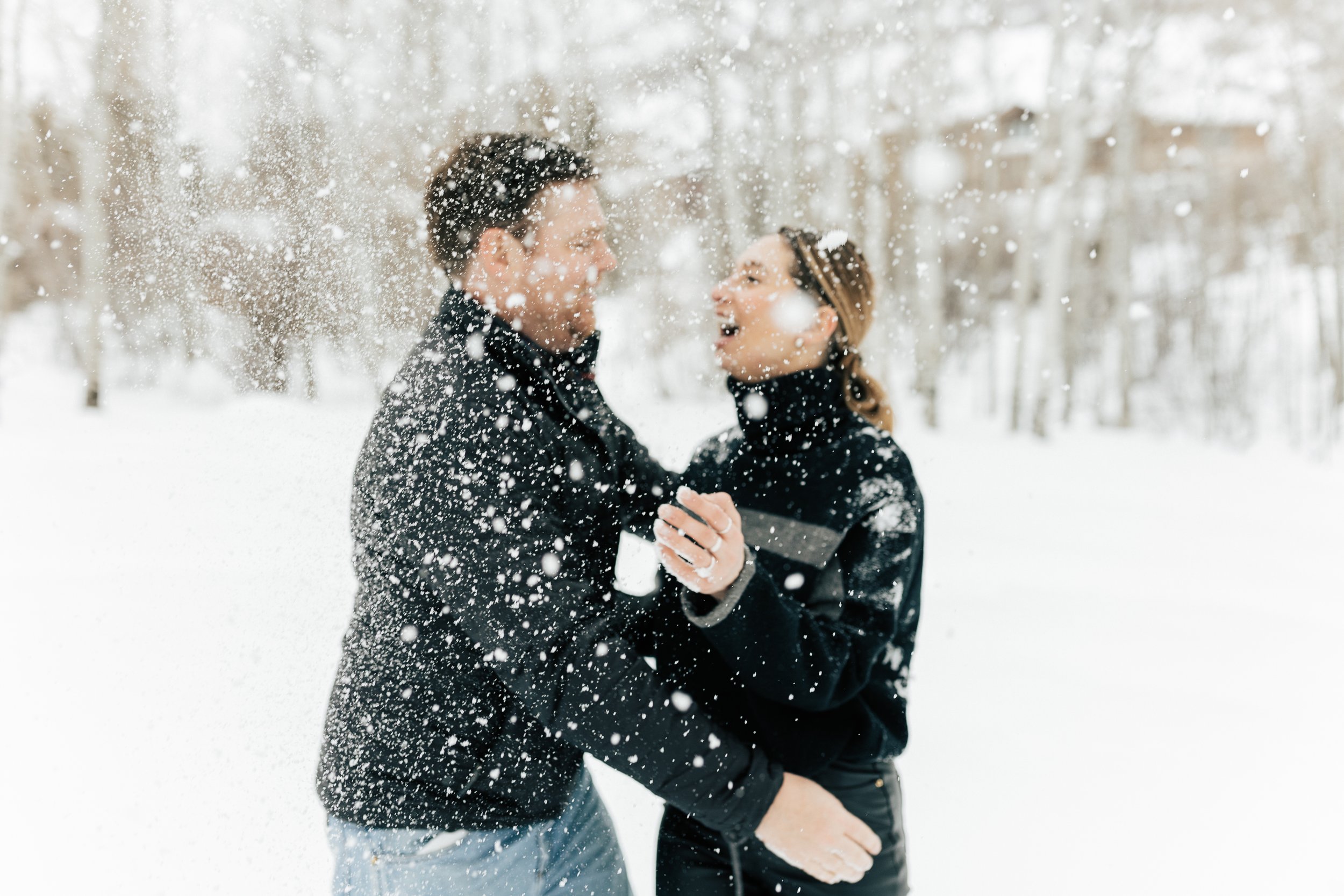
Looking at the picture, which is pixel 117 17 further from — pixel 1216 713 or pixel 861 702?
pixel 1216 713

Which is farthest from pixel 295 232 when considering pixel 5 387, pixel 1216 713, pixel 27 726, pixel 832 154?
pixel 832 154

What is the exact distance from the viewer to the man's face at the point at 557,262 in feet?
3.89

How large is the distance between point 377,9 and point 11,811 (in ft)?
7.45

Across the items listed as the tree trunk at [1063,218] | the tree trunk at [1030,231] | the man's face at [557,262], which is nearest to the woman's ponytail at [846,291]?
the man's face at [557,262]

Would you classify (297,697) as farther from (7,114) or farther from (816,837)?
(7,114)

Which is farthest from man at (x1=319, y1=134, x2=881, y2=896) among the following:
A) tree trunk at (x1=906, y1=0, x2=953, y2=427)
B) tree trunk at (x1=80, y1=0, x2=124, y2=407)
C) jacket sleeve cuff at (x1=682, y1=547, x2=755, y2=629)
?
tree trunk at (x1=906, y1=0, x2=953, y2=427)

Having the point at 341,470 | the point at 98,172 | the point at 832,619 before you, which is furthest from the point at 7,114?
the point at 832,619

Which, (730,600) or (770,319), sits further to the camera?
(770,319)

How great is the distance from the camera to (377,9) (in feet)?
5.28

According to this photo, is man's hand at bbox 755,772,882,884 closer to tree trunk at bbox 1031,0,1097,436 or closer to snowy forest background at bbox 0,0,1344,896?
snowy forest background at bbox 0,0,1344,896

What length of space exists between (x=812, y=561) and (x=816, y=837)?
439mm

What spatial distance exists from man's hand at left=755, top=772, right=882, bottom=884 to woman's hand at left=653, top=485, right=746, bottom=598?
343 millimetres

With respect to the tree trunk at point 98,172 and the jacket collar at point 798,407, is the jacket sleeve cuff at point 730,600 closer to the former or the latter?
the jacket collar at point 798,407

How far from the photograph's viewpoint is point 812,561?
1.38m
